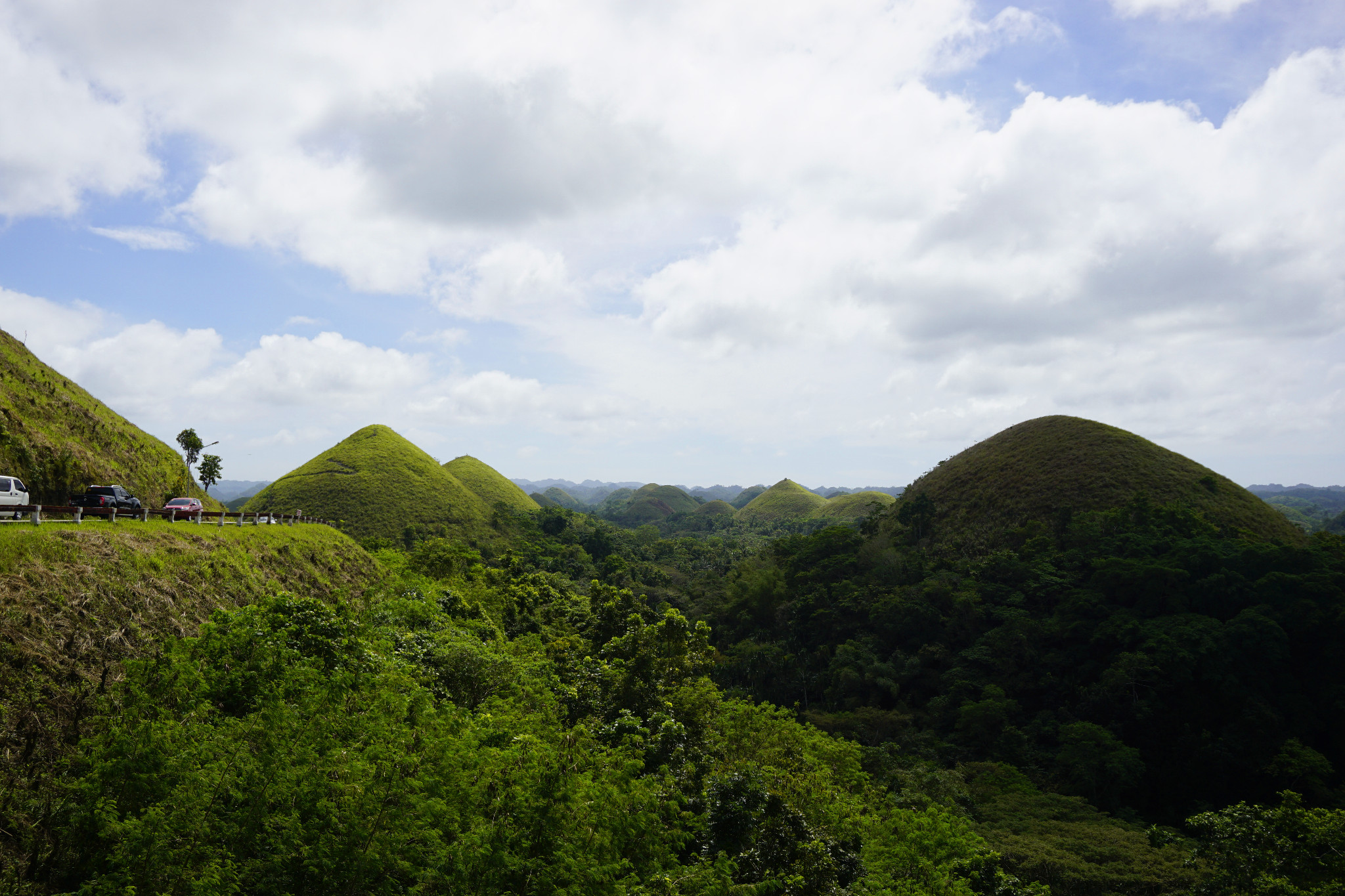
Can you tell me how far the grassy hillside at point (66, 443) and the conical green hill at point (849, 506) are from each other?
433ft

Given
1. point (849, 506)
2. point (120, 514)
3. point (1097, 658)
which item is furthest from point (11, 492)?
point (849, 506)

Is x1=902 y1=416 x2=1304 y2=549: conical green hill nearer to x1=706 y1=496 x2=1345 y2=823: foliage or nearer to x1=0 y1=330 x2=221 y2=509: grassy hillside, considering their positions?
x1=706 y1=496 x2=1345 y2=823: foliage

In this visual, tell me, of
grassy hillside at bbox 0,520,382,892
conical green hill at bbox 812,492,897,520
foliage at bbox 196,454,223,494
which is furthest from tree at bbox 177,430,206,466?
conical green hill at bbox 812,492,897,520

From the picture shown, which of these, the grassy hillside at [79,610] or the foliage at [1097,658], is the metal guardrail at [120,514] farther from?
the foliage at [1097,658]

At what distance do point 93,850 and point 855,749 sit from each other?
77.3 ft

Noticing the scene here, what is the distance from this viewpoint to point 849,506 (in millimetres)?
168375

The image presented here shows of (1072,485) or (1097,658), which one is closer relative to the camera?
(1097,658)

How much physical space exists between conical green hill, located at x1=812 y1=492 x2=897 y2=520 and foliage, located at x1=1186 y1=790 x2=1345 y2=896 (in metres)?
128

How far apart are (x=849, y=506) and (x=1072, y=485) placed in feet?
337

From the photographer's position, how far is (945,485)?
78.9 meters

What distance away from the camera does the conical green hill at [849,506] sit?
158 meters

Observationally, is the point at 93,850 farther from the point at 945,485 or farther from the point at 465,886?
the point at 945,485

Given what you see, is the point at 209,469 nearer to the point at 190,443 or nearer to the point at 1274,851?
the point at 190,443

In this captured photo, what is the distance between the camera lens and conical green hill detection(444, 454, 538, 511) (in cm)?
12081
